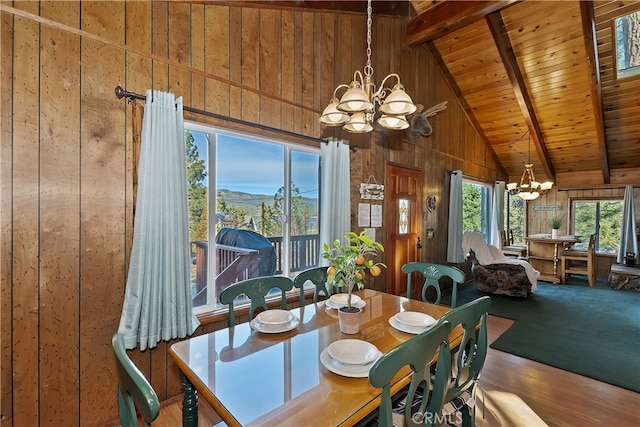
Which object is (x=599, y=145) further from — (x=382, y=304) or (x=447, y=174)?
(x=382, y=304)

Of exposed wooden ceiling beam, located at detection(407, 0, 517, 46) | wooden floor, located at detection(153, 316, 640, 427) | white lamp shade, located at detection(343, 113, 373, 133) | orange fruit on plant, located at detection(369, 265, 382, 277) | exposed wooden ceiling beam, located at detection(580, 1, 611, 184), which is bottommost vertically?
wooden floor, located at detection(153, 316, 640, 427)

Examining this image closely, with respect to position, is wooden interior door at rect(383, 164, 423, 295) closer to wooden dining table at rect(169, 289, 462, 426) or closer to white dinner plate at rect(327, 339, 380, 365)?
wooden dining table at rect(169, 289, 462, 426)

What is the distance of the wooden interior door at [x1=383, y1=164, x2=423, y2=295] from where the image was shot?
4199 millimetres

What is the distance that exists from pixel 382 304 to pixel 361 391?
3.65 ft

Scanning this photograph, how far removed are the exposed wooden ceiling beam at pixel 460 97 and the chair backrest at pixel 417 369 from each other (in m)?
5.10

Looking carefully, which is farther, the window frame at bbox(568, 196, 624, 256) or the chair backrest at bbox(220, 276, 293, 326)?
the window frame at bbox(568, 196, 624, 256)

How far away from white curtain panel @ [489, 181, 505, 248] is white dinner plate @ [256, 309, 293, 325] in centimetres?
641

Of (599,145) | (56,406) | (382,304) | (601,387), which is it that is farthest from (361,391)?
(599,145)

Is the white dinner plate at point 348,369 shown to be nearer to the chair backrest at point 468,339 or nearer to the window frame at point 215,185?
the chair backrest at point 468,339

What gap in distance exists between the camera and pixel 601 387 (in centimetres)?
249

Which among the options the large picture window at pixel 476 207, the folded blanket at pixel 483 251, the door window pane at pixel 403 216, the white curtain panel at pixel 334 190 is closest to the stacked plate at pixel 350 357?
the white curtain panel at pixel 334 190

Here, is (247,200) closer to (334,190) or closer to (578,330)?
(334,190)

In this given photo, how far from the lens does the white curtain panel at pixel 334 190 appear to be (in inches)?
129

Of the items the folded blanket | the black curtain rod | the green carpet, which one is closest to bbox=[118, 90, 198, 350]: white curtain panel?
the black curtain rod
